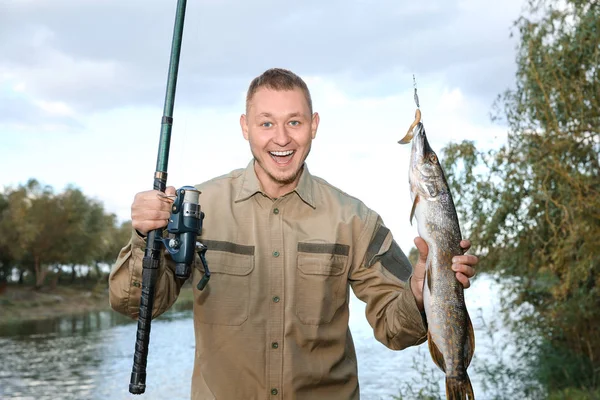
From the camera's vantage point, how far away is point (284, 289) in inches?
151

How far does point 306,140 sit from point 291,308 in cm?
90

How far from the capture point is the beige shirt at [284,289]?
3680 millimetres

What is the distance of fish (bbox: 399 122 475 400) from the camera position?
3010 mm

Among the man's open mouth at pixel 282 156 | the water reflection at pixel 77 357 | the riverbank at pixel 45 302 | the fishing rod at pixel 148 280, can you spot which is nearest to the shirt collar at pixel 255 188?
the man's open mouth at pixel 282 156

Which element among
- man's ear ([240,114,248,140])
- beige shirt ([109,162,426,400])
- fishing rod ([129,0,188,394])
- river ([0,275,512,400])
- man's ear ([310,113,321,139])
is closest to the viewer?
fishing rod ([129,0,188,394])

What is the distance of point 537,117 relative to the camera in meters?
13.0

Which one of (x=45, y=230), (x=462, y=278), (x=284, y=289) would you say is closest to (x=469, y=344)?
(x=462, y=278)

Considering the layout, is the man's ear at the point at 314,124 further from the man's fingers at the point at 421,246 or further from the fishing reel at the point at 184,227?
the man's fingers at the point at 421,246

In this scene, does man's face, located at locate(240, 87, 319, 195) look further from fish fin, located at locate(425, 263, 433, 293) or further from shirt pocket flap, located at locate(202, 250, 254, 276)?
fish fin, located at locate(425, 263, 433, 293)

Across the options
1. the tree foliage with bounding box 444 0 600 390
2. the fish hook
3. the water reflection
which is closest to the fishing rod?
Result: the fish hook

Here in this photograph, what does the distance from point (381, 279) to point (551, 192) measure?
9431 millimetres

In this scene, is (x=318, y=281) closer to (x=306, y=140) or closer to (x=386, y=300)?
(x=386, y=300)

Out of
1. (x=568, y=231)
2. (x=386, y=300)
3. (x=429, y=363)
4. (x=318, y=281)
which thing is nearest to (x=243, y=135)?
(x=318, y=281)

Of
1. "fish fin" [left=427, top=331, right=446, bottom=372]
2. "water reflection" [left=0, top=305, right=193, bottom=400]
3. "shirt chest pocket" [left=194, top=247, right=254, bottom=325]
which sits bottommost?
"water reflection" [left=0, top=305, right=193, bottom=400]
